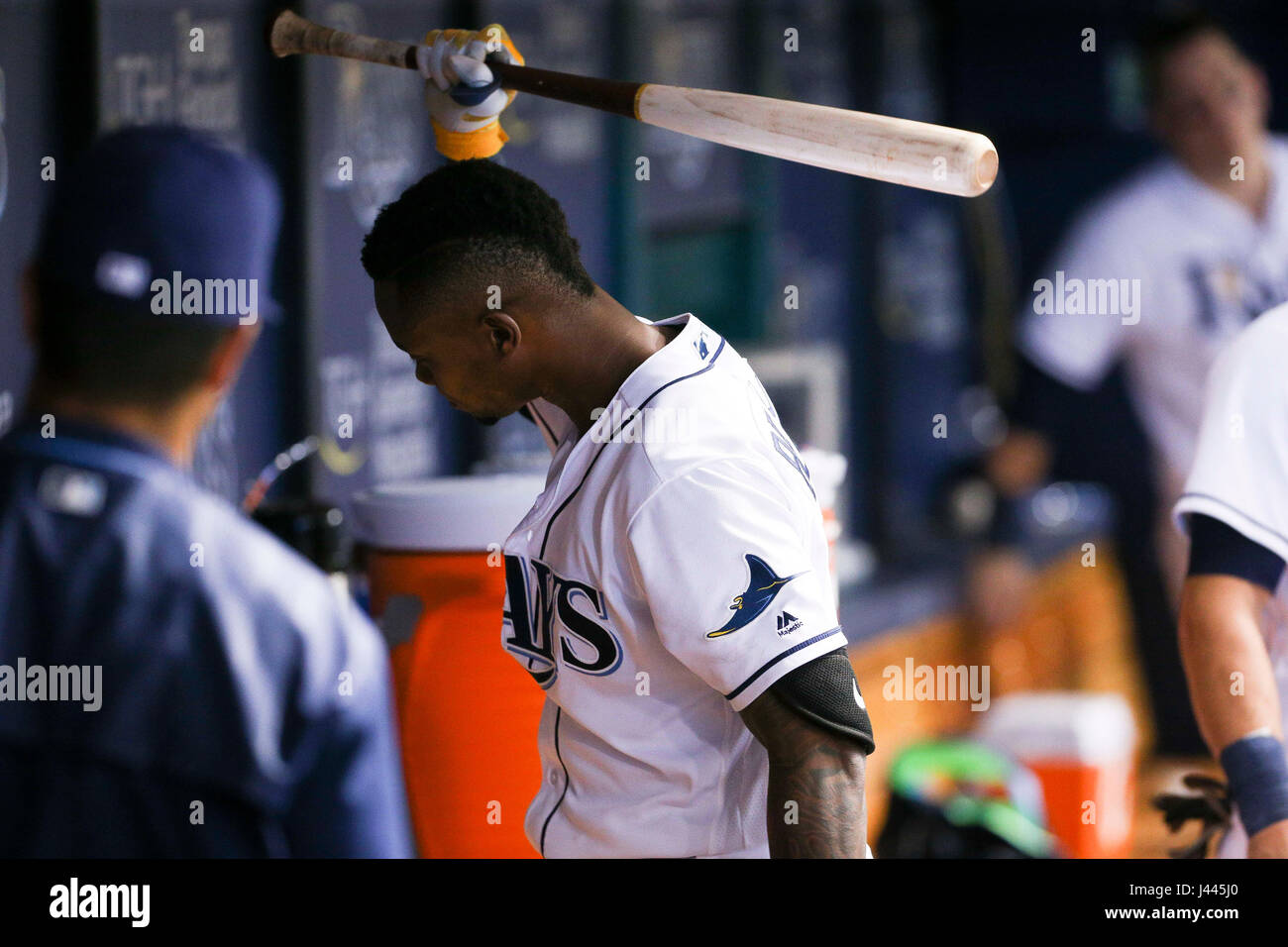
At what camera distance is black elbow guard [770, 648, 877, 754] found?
39.9 inches

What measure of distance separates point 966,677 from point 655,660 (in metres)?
0.86

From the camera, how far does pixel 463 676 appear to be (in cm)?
140

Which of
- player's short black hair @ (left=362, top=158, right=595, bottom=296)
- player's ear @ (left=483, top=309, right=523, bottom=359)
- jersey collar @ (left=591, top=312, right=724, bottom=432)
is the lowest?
jersey collar @ (left=591, top=312, right=724, bottom=432)

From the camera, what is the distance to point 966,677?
183 cm

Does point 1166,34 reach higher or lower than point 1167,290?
higher

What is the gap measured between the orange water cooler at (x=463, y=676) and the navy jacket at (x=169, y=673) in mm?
172

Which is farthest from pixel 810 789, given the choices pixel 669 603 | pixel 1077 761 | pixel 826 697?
pixel 1077 761

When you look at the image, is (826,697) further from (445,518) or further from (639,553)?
(445,518)

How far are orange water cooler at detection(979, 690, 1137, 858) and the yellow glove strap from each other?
166cm

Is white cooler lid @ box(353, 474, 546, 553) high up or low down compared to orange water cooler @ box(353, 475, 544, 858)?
up

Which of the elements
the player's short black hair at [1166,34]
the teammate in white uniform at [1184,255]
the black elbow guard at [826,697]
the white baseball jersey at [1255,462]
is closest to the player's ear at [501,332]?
the black elbow guard at [826,697]

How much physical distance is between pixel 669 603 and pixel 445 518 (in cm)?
43

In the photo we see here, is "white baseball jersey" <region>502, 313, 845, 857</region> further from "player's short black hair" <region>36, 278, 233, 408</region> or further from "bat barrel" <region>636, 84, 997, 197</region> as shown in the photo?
"player's short black hair" <region>36, 278, 233, 408</region>

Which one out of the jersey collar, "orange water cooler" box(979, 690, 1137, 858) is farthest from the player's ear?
"orange water cooler" box(979, 690, 1137, 858)
